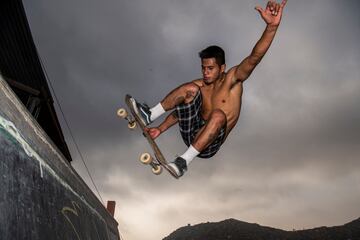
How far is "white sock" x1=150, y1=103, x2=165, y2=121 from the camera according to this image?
4.52m

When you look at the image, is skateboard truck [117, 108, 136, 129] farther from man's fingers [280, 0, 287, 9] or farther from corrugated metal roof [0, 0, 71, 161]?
corrugated metal roof [0, 0, 71, 161]

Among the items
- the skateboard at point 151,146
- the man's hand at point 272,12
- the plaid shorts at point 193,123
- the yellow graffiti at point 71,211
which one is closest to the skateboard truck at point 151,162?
the skateboard at point 151,146

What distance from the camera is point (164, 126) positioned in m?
5.14

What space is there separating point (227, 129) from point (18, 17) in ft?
18.9

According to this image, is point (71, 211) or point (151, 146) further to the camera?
point (151, 146)

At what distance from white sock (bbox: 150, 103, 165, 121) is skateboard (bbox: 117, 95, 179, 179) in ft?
0.67

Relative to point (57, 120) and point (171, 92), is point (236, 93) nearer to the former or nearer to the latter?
point (171, 92)

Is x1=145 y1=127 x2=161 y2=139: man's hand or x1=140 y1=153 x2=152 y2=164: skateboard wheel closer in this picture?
x1=140 y1=153 x2=152 y2=164: skateboard wheel

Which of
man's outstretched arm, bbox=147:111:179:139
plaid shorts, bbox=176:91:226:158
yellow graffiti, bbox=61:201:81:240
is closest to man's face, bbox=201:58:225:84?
plaid shorts, bbox=176:91:226:158

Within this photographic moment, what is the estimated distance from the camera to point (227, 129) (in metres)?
4.50

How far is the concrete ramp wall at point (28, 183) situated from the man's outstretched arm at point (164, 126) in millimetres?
2753

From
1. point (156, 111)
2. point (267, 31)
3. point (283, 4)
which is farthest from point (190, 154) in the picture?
point (283, 4)

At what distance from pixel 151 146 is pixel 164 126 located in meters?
0.73

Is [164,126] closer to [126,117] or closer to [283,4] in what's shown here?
[126,117]
